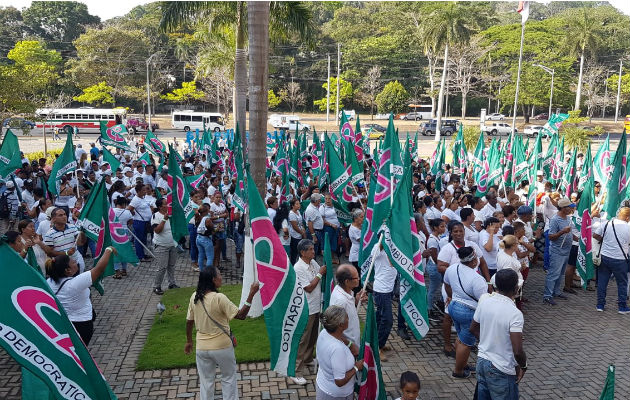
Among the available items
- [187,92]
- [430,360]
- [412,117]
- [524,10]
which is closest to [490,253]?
[430,360]

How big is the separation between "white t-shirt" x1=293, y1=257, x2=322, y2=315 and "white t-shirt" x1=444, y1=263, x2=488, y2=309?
5.26 feet

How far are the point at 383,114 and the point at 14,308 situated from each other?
202 feet

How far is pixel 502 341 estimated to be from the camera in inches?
184

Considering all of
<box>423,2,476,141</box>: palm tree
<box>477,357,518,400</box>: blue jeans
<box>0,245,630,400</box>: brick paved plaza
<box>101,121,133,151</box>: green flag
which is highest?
<box>423,2,476,141</box>: palm tree

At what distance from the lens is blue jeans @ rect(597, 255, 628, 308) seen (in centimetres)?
873

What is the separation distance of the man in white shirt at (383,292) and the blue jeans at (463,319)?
848mm

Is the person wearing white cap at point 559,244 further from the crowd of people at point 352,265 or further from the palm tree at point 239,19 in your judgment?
the palm tree at point 239,19

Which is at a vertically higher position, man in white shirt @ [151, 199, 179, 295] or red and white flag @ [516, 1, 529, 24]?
red and white flag @ [516, 1, 529, 24]

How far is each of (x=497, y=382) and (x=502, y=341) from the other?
1.32 feet

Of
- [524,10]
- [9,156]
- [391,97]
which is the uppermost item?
[524,10]

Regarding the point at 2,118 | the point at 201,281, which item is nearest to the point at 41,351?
the point at 201,281

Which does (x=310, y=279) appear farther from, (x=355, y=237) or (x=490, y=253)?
(x=490, y=253)

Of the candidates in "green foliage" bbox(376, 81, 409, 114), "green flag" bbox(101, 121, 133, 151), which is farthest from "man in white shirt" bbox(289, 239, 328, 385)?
"green foliage" bbox(376, 81, 409, 114)

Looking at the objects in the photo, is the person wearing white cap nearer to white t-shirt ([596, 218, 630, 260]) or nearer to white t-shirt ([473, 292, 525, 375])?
white t-shirt ([596, 218, 630, 260])
